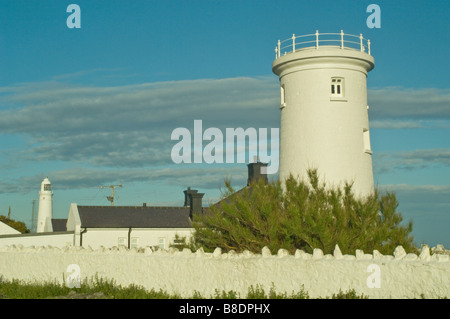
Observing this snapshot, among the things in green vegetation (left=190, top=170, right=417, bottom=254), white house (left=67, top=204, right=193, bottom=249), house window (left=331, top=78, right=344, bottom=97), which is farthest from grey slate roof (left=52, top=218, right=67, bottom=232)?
house window (left=331, top=78, right=344, bottom=97)

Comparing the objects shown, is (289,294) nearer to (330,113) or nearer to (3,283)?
(330,113)

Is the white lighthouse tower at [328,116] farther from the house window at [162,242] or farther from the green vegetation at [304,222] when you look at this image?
the house window at [162,242]

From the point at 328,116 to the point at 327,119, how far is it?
10cm

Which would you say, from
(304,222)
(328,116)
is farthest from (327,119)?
(304,222)

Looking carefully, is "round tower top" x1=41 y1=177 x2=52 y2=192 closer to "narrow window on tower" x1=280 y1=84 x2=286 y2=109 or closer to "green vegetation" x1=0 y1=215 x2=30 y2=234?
"green vegetation" x1=0 y1=215 x2=30 y2=234

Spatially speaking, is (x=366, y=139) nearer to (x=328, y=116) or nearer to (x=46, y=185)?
(x=328, y=116)

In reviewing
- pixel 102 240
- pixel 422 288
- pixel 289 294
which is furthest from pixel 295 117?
pixel 102 240

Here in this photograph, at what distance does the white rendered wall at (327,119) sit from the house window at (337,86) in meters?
0.14

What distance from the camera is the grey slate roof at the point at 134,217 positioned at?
33.3 metres

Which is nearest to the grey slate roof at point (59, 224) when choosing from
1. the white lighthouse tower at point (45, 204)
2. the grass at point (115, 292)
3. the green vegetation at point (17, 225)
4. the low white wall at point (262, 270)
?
the white lighthouse tower at point (45, 204)

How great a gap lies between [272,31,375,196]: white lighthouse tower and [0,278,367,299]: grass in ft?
20.8
